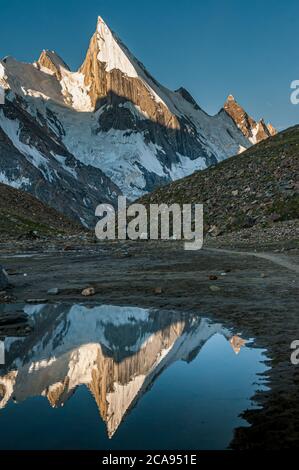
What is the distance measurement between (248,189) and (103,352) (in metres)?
47.6

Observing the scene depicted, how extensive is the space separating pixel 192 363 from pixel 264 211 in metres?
41.2

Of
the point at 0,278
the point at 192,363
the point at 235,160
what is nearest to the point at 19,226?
the point at 235,160

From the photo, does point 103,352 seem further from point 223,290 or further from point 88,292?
point 223,290

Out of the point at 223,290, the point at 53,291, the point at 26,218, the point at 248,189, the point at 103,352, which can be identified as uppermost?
the point at 248,189

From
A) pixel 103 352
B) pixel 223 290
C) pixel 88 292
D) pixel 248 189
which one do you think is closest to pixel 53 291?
pixel 88 292

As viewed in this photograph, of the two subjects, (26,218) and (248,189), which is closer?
(248,189)

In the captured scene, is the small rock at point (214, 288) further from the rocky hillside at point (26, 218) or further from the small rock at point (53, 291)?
the rocky hillside at point (26, 218)

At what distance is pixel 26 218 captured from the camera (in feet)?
254

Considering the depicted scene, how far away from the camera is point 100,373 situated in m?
10.1

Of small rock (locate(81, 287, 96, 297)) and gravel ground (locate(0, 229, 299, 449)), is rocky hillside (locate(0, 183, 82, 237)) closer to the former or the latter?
gravel ground (locate(0, 229, 299, 449))

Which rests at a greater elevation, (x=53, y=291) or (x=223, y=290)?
(x=223, y=290)

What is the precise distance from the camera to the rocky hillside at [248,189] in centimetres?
5053

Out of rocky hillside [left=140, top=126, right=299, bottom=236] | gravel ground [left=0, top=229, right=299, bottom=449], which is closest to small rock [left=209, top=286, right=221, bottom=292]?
gravel ground [left=0, top=229, right=299, bottom=449]

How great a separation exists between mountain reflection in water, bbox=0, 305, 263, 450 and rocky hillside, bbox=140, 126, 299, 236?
1334 inches
